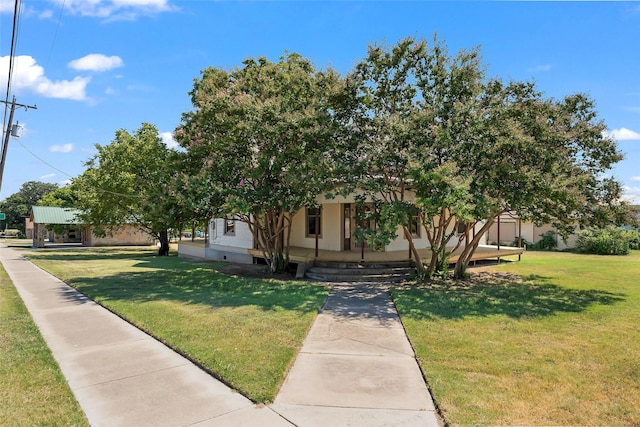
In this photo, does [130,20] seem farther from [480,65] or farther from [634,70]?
[634,70]

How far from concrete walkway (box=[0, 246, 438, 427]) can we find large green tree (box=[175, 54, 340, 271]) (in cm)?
497

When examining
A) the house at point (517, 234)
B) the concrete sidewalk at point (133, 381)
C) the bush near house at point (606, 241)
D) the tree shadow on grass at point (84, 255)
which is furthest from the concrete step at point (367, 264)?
the house at point (517, 234)

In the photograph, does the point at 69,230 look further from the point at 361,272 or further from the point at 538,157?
the point at 538,157

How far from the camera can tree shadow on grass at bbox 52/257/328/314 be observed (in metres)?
9.09

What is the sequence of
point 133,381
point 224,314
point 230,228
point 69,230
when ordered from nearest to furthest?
point 133,381 < point 224,314 < point 230,228 < point 69,230

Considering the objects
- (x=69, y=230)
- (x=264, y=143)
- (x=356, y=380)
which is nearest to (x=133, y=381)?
(x=356, y=380)

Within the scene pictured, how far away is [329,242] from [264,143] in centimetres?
602

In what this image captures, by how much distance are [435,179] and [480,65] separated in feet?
13.9

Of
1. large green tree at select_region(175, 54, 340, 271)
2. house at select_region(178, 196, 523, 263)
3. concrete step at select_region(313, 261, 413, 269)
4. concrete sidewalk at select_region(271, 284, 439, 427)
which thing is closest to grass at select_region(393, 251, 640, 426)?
concrete sidewalk at select_region(271, 284, 439, 427)

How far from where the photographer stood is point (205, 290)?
10.8m

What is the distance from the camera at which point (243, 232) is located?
65.8ft

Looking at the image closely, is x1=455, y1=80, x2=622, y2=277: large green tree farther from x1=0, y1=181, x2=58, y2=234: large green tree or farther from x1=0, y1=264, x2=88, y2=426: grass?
x1=0, y1=181, x2=58, y2=234: large green tree

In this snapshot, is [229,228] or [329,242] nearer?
[329,242]

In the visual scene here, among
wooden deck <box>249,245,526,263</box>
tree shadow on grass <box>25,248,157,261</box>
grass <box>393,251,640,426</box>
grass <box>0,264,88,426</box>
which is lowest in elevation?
grass <box>0,264,88,426</box>
